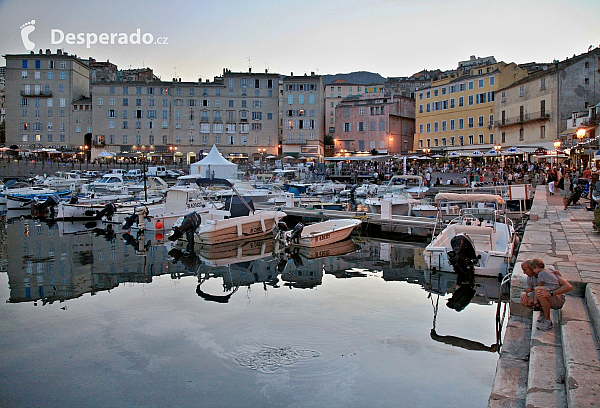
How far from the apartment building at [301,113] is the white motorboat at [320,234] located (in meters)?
50.9

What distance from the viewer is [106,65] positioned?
9125 cm

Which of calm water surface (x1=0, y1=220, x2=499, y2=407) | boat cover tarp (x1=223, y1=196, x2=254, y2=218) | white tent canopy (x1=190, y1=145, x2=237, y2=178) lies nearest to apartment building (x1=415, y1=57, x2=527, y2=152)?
white tent canopy (x1=190, y1=145, x2=237, y2=178)

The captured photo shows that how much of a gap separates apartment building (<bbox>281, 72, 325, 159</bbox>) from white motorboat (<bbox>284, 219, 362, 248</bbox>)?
50.9m

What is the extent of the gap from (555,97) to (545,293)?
4056 centimetres

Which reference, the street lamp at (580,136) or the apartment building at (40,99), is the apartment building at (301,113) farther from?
the street lamp at (580,136)

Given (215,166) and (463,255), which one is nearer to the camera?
(463,255)

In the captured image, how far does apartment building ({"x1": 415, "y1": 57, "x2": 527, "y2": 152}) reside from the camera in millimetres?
55438

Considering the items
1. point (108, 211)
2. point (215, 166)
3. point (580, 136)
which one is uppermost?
point (580, 136)

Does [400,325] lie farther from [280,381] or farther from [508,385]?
[508,385]

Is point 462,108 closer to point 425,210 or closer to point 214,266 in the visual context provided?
point 425,210

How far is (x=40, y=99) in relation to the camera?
74.2 m

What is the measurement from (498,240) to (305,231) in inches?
273

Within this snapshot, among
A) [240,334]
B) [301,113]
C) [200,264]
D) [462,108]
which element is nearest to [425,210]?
[200,264]

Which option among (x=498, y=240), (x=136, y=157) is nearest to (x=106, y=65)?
(x=136, y=157)
